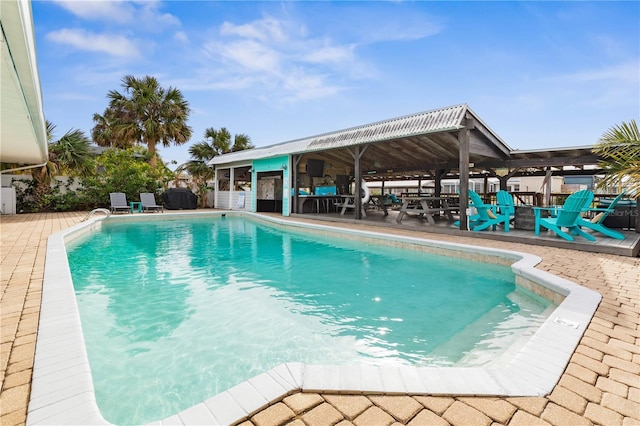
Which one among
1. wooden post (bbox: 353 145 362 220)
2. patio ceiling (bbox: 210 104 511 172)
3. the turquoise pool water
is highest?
patio ceiling (bbox: 210 104 511 172)

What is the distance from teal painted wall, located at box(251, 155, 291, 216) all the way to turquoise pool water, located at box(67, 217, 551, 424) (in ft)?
24.0

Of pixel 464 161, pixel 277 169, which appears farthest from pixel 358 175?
pixel 277 169

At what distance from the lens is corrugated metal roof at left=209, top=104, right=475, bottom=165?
753 centimetres

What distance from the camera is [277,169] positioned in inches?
551

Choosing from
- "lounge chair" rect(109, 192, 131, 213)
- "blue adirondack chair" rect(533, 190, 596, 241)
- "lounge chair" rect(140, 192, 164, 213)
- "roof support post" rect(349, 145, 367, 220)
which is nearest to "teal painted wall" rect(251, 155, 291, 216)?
"roof support post" rect(349, 145, 367, 220)

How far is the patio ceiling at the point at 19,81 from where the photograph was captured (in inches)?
87.3

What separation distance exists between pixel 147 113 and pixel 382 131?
1598cm

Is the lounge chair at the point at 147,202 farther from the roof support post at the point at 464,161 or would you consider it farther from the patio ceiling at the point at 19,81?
the roof support post at the point at 464,161

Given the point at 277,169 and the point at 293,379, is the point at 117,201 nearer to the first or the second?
the point at 277,169

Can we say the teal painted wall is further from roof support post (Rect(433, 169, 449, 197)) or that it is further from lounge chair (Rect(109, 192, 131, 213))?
roof support post (Rect(433, 169, 449, 197))

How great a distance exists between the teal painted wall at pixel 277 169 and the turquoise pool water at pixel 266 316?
24.0 ft

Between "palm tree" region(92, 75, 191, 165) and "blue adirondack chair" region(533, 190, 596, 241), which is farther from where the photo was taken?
"palm tree" region(92, 75, 191, 165)

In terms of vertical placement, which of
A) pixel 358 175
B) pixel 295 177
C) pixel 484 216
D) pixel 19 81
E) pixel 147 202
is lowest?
pixel 484 216

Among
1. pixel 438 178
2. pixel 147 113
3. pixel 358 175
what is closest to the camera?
pixel 358 175
